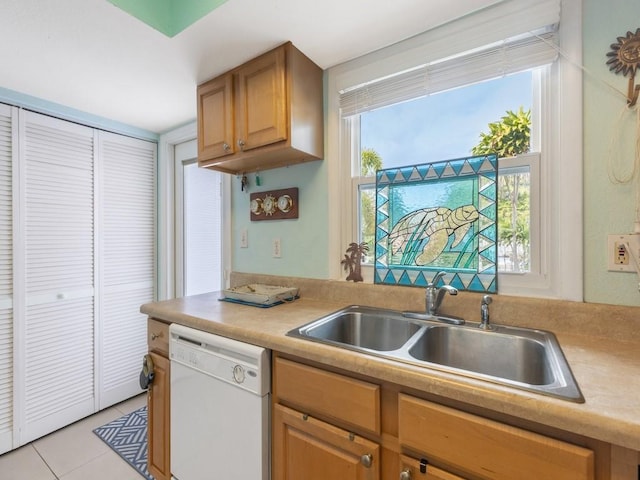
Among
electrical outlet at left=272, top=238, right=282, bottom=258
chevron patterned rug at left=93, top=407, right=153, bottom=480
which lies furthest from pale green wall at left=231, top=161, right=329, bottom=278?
chevron patterned rug at left=93, top=407, right=153, bottom=480

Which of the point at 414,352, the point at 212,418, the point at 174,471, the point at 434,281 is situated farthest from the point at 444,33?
the point at 174,471

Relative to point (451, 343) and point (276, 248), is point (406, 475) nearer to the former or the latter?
point (451, 343)

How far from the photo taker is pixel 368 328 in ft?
4.47

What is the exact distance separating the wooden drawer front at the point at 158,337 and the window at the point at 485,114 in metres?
0.98

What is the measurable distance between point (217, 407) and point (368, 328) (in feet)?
2.28

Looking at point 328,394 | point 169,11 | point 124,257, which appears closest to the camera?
point 328,394

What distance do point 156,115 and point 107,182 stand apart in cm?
64

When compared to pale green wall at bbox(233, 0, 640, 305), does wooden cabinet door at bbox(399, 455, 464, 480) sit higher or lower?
lower

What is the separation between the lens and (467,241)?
1307 mm

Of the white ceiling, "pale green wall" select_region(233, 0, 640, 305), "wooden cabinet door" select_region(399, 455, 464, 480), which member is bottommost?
"wooden cabinet door" select_region(399, 455, 464, 480)

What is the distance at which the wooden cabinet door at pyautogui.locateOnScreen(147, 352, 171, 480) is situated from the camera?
4.73ft

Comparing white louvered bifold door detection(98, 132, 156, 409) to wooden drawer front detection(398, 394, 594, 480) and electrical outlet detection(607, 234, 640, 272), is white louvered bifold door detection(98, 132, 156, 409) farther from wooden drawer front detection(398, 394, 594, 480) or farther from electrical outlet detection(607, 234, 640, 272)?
electrical outlet detection(607, 234, 640, 272)

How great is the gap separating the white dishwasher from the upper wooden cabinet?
0.94m

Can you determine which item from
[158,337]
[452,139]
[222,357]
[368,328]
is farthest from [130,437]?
[452,139]
